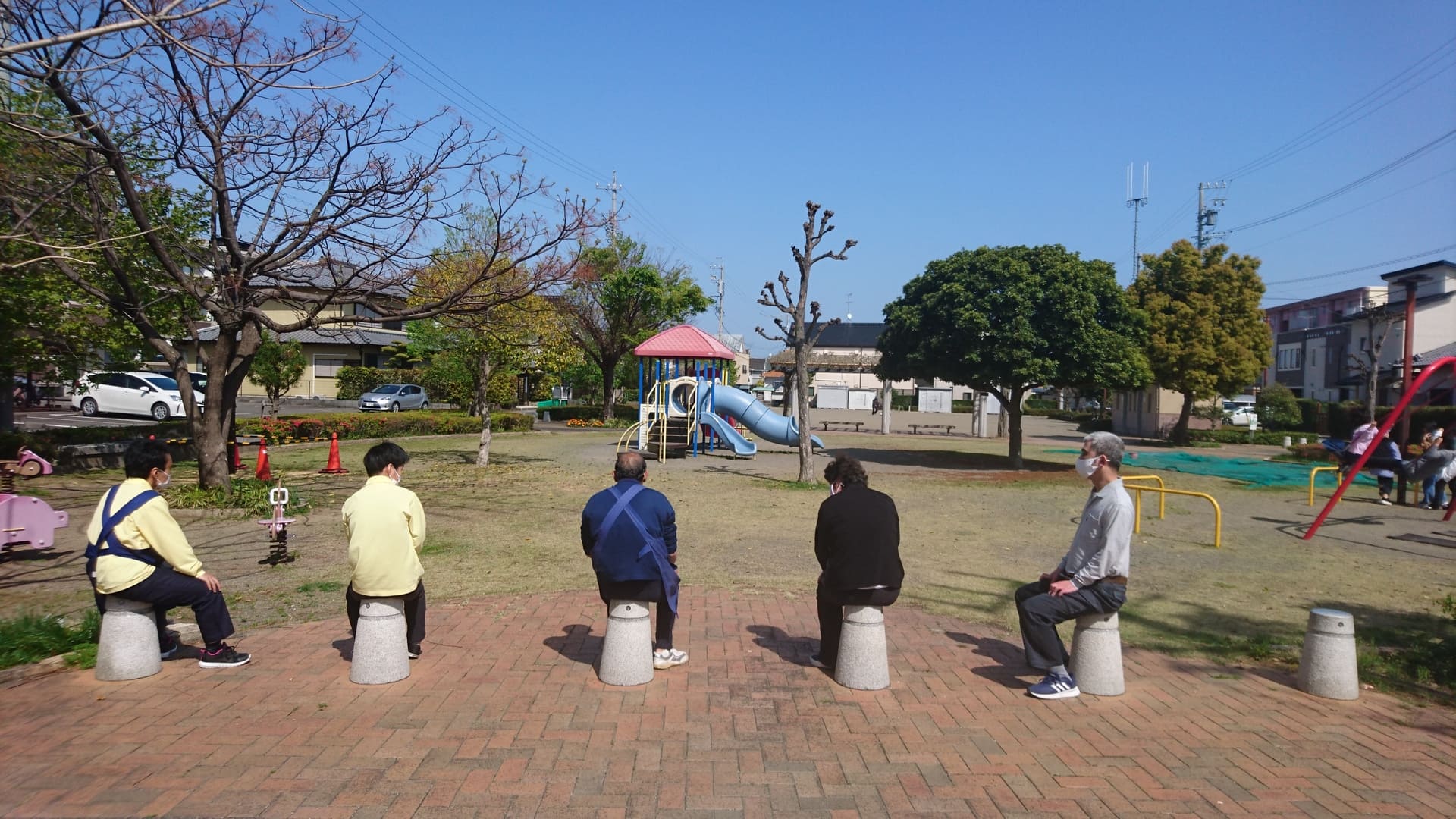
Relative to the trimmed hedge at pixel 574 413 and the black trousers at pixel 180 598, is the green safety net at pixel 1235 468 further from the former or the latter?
the trimmed hedge at pixel 574 413

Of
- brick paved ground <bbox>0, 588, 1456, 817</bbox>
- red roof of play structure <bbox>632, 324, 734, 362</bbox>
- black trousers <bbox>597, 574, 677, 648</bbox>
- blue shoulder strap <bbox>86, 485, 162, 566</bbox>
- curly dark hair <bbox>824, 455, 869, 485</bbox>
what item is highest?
red roof of play structure <bbox>632, 324, 734, 362</bbox>

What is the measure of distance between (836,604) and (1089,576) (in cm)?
155

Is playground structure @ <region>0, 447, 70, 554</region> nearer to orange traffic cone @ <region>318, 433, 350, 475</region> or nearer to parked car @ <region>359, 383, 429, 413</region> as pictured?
orange traffic cone @ <region>318, 433, 350, 475</region>

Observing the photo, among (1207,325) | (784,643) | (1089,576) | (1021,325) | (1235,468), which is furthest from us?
(1207,325)

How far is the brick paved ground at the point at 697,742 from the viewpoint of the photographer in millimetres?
3945

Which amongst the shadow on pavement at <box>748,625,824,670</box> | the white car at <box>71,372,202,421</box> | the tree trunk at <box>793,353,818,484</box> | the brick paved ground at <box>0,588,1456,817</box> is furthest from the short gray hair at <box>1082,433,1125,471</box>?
the white car at <box>71,372,202,421</box>

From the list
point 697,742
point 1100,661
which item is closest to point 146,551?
point 697,742

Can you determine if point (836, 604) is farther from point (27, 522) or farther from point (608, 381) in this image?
point (608, 381)

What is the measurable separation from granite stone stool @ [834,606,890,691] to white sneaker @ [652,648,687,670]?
43.5 inches

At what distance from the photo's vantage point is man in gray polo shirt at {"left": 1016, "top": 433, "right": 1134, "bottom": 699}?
16.9ft

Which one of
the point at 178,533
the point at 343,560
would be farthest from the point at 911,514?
the point at 178,533

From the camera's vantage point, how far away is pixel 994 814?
3865 millimetres

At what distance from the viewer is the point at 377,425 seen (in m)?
25.0

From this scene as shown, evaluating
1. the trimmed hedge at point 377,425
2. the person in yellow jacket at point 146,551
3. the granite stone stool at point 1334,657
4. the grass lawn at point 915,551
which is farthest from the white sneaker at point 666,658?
the trimmed hedge at point 377,425
